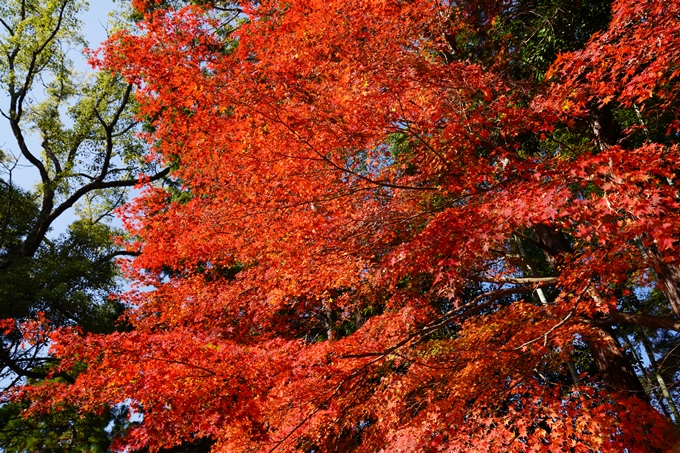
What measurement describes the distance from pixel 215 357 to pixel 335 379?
1685 millimetres

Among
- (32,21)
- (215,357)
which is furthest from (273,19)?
(32,21)

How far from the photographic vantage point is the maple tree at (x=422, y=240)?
4.44 m

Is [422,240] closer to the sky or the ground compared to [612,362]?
closer to the sky

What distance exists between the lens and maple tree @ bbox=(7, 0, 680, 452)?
14.6 feet

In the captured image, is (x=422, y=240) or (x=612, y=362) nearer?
(x=422, y=240)

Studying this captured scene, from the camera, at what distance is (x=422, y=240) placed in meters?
5.17

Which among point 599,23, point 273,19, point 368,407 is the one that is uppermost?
point 273,19

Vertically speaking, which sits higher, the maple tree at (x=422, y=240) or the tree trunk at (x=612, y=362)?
the maple tree at (x=422, y=240)

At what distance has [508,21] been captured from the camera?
25.5 feet

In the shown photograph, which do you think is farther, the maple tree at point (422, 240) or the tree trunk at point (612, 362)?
the tree trunk at point (612, 362)

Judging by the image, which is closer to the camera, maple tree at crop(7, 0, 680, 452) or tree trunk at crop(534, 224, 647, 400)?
maple tree at crop(7, 0, 680, 452)

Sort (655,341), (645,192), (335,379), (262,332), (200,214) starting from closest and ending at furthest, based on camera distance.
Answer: (645,192)
(335,379)
(200,214)
(262,332)
(655,341)

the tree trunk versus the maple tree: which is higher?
the maple tree

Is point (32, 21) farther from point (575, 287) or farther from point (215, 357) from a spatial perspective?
point (575, 287)
